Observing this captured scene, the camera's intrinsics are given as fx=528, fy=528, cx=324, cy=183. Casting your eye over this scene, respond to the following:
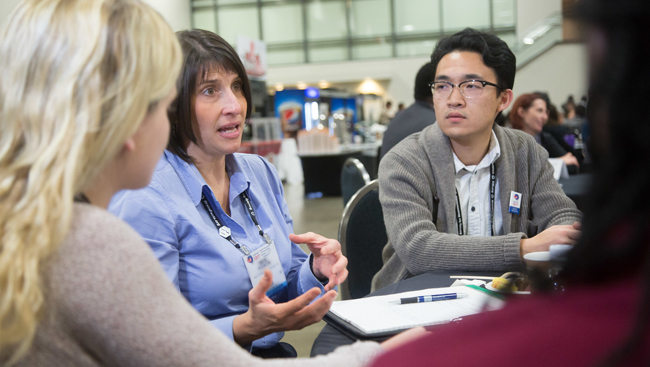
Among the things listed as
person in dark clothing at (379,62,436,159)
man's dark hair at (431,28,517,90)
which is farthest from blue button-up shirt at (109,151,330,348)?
person in dark clothing at (379,62,436,159)

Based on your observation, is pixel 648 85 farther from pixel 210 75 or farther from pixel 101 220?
pixel 210 75

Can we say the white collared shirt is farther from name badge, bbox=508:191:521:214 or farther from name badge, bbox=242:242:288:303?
name badge, bbox=242:242:288:303

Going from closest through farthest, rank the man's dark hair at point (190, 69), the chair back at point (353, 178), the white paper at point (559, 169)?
the man's dark hair at point (190, 69) → the chair back at point (353, 178) → the white paper at point (559, 169)

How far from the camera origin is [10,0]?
976 cm

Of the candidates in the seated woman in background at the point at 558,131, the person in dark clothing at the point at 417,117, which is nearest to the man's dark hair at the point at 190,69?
the person in dark clothing at the point at 417,117

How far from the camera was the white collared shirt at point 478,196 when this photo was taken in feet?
6.73

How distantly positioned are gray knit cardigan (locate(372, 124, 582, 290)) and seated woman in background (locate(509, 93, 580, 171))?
118 inches

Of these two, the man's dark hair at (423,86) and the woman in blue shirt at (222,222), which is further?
the man's dark hair at (423,86)

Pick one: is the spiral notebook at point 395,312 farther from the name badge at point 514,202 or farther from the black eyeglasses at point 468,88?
the black eyeglasses at point 468,88

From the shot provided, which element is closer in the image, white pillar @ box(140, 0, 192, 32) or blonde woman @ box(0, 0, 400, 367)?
blonde woman @ box(0, 0, 400, 367)

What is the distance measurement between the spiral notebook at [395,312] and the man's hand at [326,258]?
235mm

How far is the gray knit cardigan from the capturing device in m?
1.71

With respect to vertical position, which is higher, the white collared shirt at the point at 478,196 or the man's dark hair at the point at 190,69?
the man's dark hair at the point at 190,69

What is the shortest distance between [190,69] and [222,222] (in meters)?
0.50
